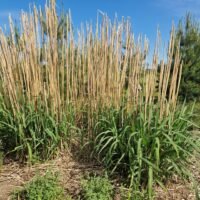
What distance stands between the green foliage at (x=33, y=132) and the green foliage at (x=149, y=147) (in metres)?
0.63

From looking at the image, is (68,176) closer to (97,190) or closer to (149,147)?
(97,190)

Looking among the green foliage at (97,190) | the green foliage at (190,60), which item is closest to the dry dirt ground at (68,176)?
the green foliage at (97,190)

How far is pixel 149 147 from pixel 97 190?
22.3 inches

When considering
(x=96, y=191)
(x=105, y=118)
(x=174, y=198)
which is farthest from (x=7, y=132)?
(x=174, y=198)

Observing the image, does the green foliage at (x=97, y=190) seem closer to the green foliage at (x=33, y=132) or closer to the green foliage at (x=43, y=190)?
the green foliage at (x=43, y=190)

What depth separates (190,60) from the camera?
873cm

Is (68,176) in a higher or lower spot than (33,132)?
lower

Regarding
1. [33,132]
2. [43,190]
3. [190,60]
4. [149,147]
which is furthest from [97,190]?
[190,60]

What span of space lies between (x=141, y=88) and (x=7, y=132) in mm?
1543

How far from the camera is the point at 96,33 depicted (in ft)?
11.5

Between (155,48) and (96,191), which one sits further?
(155,48)

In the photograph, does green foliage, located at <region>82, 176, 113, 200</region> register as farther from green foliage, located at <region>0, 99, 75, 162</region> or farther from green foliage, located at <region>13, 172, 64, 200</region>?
green foliage, located at <region>0, 99, 75, 162</region>

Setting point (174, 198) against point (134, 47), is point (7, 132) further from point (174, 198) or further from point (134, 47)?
point (174, 198)

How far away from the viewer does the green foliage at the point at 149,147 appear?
8.18ft
